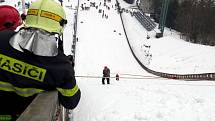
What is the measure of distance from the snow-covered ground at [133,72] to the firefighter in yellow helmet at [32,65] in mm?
6541

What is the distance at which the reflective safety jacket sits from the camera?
434 cm

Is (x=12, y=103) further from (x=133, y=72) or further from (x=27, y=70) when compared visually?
(x=133, y=72)

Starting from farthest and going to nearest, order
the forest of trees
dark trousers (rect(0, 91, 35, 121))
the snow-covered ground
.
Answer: the forest of trees → the snow-covered ground → dark trousers (rect(0, 91, 35, 121))

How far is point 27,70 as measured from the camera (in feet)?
14.3

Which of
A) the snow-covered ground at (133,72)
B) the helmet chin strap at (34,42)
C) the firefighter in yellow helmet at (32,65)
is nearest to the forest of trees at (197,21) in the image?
the snow-covered ground at (133,72)

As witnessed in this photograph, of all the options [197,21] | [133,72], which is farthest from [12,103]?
[197,21]

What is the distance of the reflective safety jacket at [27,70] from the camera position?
434 cm

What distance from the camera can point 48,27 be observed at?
450 centimetres

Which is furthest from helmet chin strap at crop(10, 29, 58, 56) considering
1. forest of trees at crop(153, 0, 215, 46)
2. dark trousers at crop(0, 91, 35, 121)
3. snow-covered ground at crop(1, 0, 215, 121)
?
forest of trees at crop(153, 0, 215, 46)

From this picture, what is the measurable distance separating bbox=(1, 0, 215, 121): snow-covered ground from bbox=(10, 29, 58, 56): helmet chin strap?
6752 mm

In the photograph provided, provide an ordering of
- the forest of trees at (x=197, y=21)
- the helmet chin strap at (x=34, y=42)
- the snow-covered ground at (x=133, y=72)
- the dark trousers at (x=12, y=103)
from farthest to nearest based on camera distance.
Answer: the forest of trees at (x=197, y=21) < the snow-covered ground at (x=133, y=72) < the dark trousers at (x=12, y=103) < the helmet chin strap at (x=34, y=42)

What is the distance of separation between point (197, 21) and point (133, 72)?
118 feet

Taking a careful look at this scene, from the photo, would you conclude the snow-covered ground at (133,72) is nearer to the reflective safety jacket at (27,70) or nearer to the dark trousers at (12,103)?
the dark trousers at (12,103)

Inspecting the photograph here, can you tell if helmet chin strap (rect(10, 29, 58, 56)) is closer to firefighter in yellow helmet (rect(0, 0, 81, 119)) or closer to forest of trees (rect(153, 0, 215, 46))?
firefighter in yellow helmet (rect(0, 0, 81, 119))
